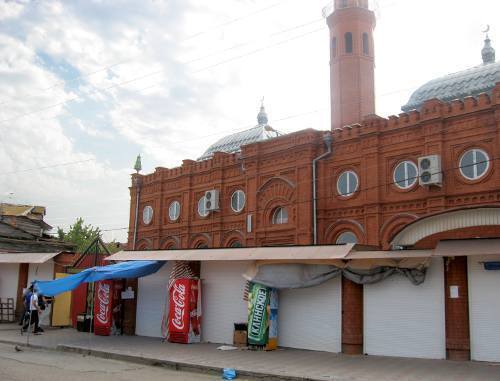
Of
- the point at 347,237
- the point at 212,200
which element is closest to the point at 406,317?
the point at 347,237

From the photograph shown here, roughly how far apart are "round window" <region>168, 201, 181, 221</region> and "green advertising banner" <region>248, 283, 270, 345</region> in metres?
18.3

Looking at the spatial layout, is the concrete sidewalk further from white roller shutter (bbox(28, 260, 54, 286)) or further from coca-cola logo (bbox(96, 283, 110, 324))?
white roller shutter (bbox(28, 260, 54, 286))

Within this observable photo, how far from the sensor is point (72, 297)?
21750 mm

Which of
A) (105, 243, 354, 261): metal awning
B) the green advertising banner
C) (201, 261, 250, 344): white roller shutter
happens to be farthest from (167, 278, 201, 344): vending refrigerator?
the green advertising banner

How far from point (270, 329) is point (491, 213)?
6.28m

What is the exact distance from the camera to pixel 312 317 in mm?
14094

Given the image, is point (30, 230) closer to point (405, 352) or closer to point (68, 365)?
point (68, 365)

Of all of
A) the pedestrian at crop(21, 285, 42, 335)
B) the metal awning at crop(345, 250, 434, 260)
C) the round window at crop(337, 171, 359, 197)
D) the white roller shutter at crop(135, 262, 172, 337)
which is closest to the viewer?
the metal awning at crop(345, 250, 434, 260)

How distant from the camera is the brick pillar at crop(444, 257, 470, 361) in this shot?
11617mm

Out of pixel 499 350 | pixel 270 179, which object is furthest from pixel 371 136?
pixel 499 350

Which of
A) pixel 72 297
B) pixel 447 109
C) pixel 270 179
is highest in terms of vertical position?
pixel 447 109

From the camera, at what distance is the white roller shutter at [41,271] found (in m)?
23.1

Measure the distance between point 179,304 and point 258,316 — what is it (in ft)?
9.80

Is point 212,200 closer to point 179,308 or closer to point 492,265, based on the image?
point 179,308
